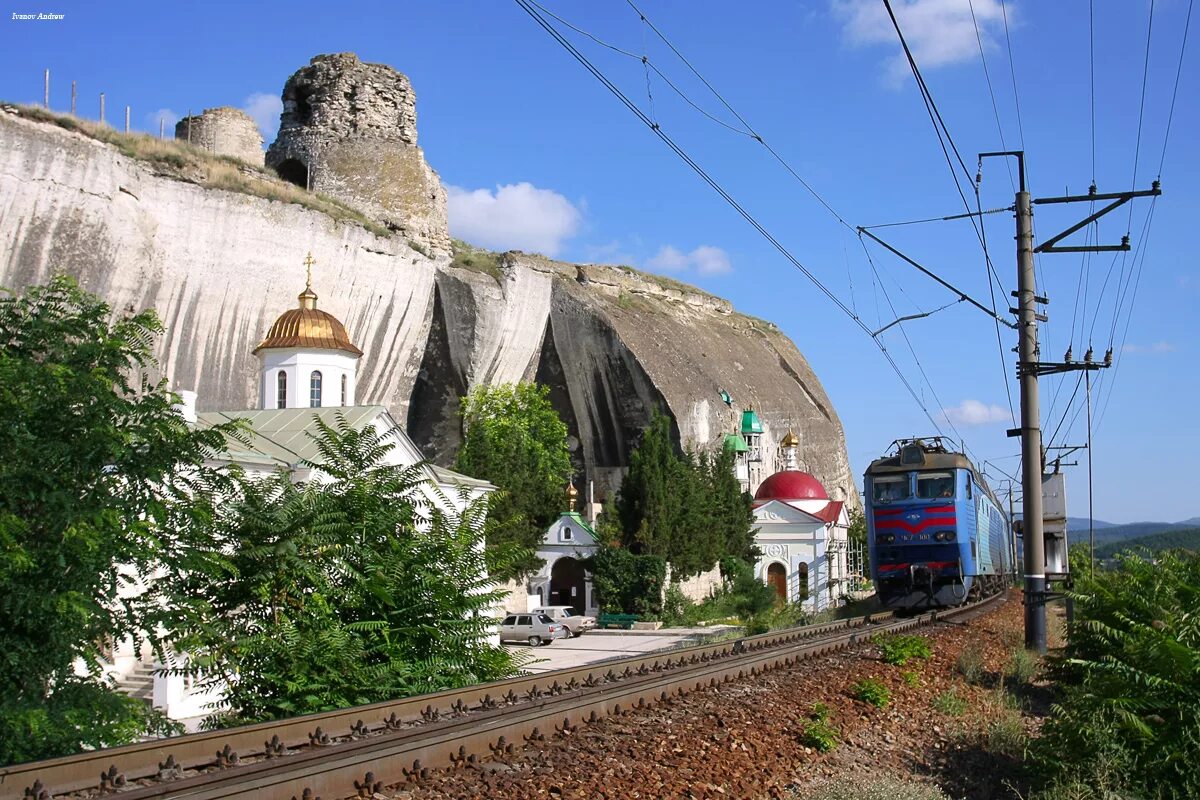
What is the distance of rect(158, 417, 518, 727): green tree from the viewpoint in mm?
8820

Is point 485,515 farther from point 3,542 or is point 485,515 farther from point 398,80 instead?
point 398,80

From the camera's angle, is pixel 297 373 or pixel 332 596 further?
pixel 297 373

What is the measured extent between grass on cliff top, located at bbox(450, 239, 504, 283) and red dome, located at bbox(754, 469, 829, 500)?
55.8 feet

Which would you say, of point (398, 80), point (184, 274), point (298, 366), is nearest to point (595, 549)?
point (298, 366)

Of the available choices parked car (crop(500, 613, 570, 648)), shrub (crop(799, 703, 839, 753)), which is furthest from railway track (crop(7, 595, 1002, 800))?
parked car (crop(500, 613, 570, 648))

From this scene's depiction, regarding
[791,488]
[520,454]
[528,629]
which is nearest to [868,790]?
[528,629]

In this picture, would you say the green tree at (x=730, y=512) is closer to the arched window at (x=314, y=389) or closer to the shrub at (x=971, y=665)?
the arched window at (x=314, y=389)

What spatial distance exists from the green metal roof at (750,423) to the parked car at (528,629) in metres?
36.3

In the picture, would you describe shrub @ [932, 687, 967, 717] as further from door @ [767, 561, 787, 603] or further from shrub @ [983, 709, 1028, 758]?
door @ [767, 561, 787, 603]

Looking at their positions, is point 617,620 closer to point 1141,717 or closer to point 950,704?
point 950,704

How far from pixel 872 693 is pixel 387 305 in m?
41.1

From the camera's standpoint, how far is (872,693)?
9828 millimetres

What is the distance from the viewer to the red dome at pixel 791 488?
52.8 metres

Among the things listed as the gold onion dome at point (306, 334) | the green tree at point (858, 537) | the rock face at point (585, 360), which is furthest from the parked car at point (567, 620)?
the green tree at point (858, 537)
